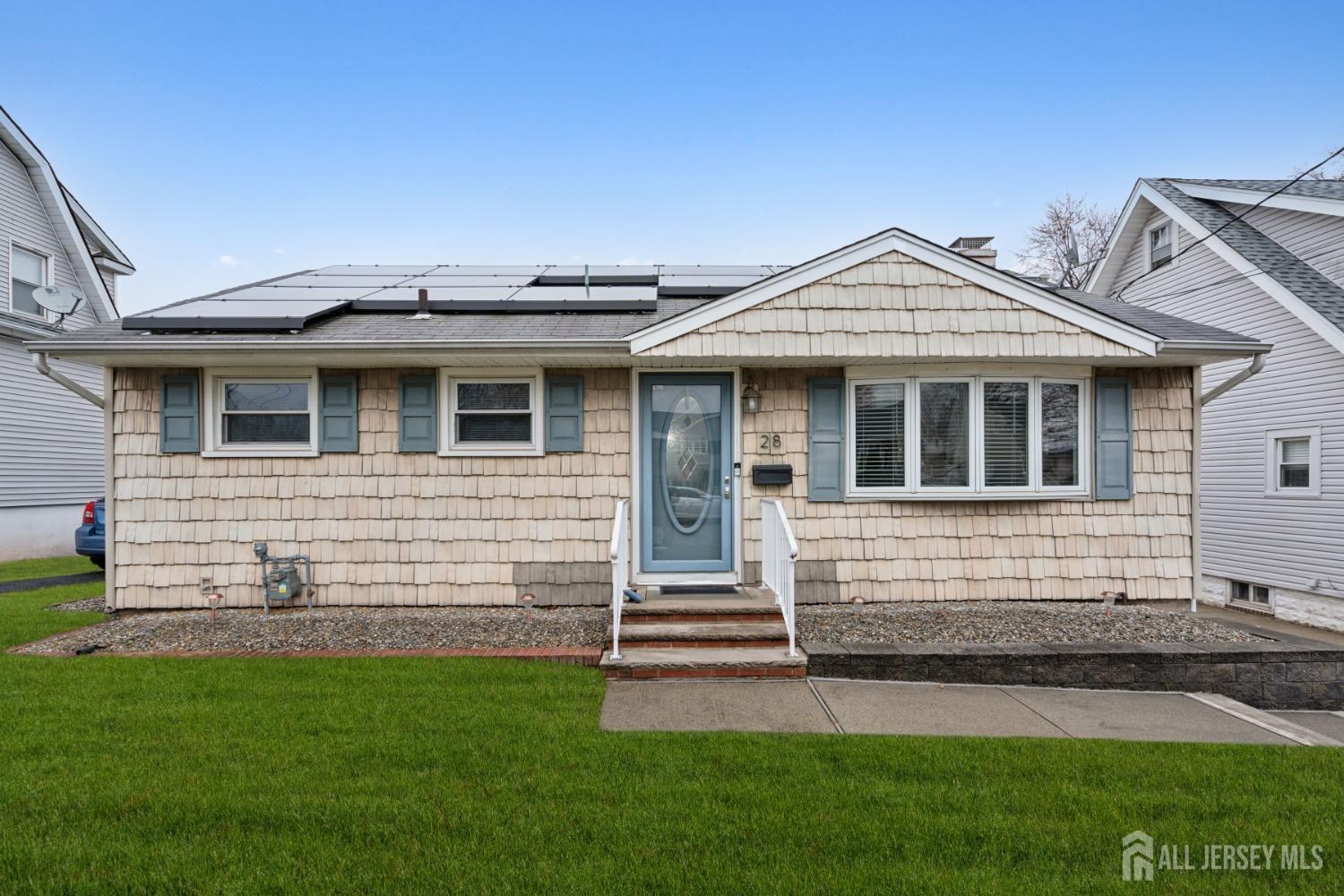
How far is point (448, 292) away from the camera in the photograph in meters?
7.29

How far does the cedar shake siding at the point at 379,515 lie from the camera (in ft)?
20.6

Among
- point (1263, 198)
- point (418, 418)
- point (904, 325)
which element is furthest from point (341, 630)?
point (1263, 198)

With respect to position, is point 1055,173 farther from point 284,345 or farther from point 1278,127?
point 284,345

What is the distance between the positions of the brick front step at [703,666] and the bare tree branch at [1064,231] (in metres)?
19.2

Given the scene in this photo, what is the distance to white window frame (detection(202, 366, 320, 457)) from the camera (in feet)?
20.4

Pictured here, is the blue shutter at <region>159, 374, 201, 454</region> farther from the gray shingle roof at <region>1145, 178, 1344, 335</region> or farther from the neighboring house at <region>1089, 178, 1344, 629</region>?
the gray shingle roof at <region>1145, 178, 1344, 335</region>

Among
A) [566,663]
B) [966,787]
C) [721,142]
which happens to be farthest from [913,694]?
[721,142]

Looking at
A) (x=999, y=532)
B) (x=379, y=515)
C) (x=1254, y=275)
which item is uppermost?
(x=1254, y=275)

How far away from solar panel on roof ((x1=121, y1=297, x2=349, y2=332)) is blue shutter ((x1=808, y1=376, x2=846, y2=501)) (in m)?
4.84

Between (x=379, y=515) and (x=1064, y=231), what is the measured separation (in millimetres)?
20958

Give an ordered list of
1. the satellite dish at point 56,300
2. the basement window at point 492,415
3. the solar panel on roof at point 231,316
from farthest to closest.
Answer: the satellite dish at point 56,300 → the basement window at point 492,415 → the solar panel on roof at point 231,316

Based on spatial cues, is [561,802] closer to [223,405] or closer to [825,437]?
[825,437]

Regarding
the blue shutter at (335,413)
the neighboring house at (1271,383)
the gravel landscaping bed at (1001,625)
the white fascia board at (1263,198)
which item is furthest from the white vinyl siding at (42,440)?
the white fascia board at (1263,198)

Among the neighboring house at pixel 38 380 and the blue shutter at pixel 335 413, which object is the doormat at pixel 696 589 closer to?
the blue shutter at pixel 335 413
